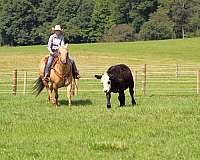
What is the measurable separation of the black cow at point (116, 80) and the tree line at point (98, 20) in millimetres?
87448

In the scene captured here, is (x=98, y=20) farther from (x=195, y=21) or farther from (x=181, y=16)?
(x=195, y=21)

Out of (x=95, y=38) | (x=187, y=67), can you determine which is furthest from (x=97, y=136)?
(x=95, y=38)

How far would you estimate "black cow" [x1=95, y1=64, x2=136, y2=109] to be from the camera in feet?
48.2

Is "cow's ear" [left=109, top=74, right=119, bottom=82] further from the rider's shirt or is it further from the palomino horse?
the rider's shirt

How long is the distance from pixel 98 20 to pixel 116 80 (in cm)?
9824

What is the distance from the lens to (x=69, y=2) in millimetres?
119812

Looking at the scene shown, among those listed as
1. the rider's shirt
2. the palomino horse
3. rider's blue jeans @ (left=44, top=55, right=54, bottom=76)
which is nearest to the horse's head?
the palomino horse

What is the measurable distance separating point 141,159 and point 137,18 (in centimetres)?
10737

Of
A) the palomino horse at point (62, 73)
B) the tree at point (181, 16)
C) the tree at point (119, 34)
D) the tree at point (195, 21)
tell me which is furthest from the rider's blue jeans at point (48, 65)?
the tree at point (181, 16)

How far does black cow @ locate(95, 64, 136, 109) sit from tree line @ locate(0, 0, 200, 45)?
87448 millimetres

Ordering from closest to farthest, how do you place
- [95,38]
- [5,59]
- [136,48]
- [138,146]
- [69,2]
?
[138,146] < [5,59] < [136,48] < [95,38] < [69,2]

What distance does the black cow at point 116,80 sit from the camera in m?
14.7

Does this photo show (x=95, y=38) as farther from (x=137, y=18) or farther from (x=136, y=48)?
(x=136, y=48)

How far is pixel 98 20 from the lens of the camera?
112438 mm
